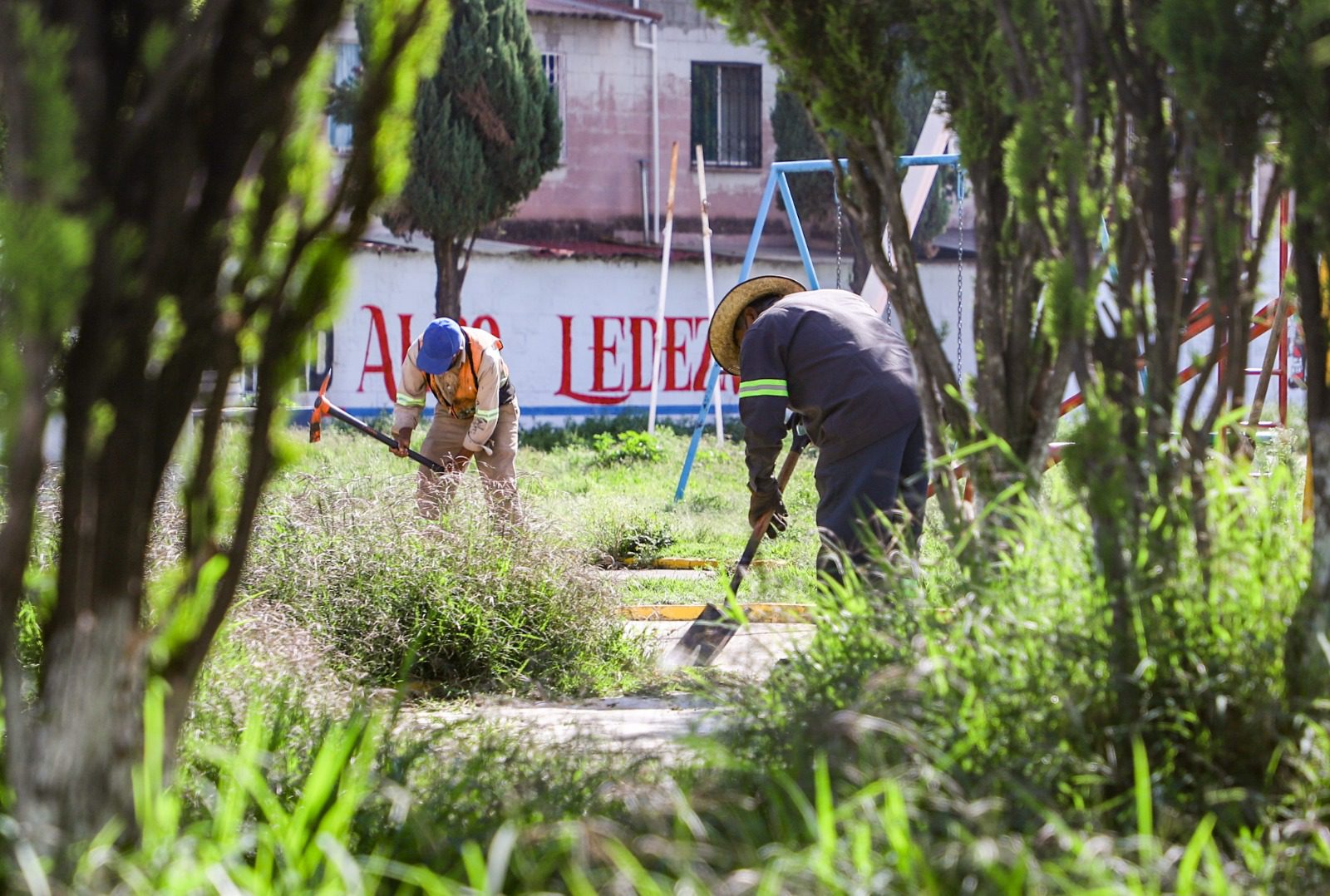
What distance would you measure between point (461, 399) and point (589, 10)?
13.0 metres

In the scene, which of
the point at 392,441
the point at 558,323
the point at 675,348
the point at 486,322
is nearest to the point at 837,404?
the point at 392,441

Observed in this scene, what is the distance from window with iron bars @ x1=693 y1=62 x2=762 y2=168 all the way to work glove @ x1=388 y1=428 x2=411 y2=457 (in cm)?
1333

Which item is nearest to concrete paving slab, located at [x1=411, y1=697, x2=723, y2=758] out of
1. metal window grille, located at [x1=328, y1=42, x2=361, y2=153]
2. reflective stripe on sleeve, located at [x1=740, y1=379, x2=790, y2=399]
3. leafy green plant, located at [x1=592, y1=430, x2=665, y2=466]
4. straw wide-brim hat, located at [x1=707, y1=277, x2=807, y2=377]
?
reflective stripe on sleeve, located at [x1=740, y1=379, x2=790, y2=399]

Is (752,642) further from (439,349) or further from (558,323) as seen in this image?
(558,323)

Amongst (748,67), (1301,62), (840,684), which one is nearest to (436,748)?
(840,684)

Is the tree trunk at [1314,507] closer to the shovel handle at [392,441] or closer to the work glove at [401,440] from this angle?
the shovel handle at [392,441]

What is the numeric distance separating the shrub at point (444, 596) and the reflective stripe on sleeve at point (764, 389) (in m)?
1.00

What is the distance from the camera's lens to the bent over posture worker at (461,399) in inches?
322

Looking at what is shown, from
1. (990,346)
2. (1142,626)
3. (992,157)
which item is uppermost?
(992,157)

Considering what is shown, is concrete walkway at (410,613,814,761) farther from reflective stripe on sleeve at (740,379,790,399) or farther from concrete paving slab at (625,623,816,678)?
reflective stripe on sleeve at (740,379,790,399)

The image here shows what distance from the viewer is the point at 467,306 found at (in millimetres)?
19000

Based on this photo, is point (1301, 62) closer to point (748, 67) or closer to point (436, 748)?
point (436, 748)

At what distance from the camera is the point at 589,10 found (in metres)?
20.2

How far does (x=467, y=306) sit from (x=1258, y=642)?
16948mm
